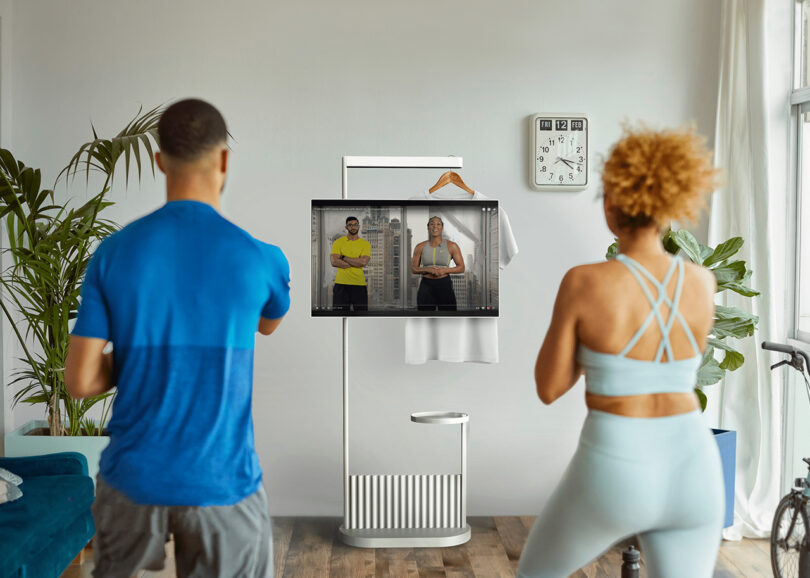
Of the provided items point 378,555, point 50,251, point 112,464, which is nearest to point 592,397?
point 112,464

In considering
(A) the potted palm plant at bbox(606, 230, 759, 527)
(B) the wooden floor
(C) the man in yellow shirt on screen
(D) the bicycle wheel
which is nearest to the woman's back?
(D) the bicycle wheel

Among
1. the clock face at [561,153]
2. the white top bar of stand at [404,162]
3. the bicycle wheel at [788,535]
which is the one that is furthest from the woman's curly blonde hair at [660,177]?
the clock face at [561,153]

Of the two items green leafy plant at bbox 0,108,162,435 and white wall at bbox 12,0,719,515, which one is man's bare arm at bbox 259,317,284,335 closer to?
green leafy plant at bbox 0,108,162,435

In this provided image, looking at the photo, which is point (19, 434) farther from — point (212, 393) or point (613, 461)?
point (613, 461)

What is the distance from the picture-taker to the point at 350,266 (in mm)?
3463

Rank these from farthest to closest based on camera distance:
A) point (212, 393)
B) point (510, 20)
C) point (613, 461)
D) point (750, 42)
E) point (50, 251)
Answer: point (510, 20) → point (750, 42) → point (50, 251) → point (613, 461) → point (212, 393)

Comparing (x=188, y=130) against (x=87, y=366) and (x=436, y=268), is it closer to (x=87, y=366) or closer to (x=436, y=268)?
(x=87, y=366)

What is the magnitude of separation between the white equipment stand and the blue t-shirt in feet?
7.35

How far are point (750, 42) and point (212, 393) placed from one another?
335cm

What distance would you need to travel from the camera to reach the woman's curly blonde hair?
160cm

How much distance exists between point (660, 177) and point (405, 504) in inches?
95.6

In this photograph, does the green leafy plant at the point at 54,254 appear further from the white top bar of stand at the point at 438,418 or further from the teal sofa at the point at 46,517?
the white top bar of stand at the point at 438,418

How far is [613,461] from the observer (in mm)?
1585

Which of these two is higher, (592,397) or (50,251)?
(50,251)
